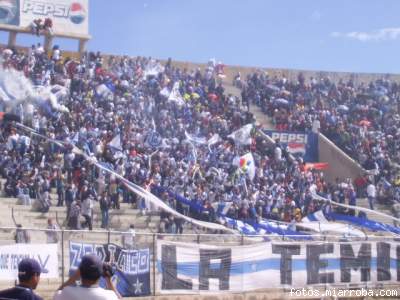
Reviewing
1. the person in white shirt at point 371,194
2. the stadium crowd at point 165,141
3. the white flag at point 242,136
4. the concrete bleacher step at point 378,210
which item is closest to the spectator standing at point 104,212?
the stadium crowd at point 165,141

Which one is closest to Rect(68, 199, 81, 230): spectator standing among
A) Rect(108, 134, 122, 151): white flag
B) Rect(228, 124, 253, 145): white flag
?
Rect(108, 134, 122, 151): white flag

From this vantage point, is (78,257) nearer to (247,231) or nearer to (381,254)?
(381,254)

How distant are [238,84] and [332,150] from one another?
7.81 m

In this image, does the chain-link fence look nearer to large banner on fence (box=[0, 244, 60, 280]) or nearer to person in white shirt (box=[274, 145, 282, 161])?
large banner on fence (box=[0, 244, 60, 280])

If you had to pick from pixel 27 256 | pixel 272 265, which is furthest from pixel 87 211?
pixel 27 256

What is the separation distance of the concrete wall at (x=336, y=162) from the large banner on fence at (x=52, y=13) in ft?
38.0

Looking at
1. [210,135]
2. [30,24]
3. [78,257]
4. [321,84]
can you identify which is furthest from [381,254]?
[321,84]

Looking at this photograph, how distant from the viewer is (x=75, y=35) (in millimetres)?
→ 35250

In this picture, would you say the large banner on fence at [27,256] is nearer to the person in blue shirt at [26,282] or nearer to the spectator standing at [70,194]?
the spectator standing at [70,194]

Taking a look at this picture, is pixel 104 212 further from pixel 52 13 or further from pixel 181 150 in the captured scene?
pixel 52 13

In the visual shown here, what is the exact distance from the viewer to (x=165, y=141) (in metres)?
28.4

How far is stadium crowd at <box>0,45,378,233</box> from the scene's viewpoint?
22.9 meters

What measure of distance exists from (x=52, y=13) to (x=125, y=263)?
2224cm

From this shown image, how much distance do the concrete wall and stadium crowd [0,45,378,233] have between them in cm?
81
